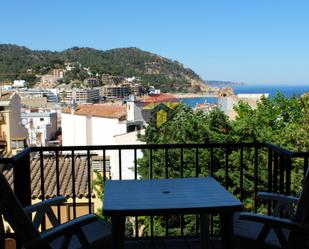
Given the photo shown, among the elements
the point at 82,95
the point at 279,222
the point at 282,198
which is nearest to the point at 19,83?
the point at 82,95

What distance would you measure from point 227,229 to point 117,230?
0.67m

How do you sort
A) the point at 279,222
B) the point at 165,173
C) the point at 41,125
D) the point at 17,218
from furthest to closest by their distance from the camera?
the point at 41,125
the point at 165,173
the point at 279,222
the point at 17,218

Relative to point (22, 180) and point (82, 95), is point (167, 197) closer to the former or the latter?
point (22, 180)

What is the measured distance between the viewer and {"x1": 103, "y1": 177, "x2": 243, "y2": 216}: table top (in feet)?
7.48

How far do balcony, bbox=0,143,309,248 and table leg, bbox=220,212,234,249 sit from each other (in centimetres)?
92

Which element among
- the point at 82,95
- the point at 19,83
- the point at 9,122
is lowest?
the point at 9,122

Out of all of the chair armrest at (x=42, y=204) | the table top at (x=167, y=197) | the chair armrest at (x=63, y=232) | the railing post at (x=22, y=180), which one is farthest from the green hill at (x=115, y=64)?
the chair armrest at (x=63, y=232)

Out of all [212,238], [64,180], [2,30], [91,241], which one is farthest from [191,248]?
[2,30]

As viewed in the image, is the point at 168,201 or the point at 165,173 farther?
the point at 165,173

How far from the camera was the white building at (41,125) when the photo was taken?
1973 inches

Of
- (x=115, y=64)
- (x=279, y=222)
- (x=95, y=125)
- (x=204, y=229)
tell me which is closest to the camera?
(x=279, y=222)

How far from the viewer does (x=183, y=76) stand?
394 feet

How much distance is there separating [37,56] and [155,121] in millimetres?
83138

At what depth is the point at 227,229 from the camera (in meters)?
2.53
